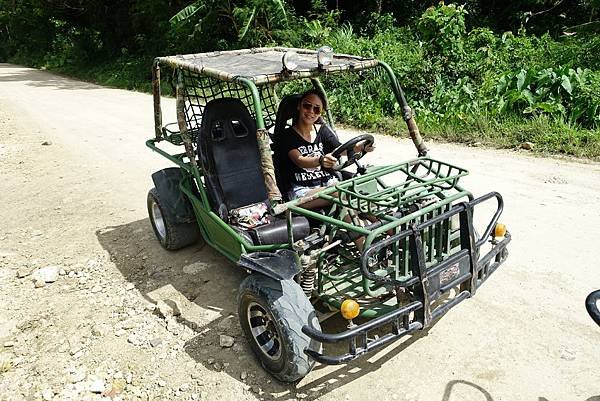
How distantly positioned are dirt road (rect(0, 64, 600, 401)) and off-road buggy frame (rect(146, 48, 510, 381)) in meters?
0.34

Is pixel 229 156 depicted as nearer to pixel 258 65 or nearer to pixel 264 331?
pixel 258 65

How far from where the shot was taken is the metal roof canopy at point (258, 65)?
144 inches

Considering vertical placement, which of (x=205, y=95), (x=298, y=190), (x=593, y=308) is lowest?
(x=593, y=308)

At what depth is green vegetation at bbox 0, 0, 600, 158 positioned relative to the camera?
798 cm

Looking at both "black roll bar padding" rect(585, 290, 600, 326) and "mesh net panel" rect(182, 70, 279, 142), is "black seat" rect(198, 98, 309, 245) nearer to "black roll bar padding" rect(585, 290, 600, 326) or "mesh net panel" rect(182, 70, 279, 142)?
"mesh net panel" rect(182, 70, 279, 142)

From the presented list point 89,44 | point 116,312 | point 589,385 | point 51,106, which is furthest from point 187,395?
point 89,44

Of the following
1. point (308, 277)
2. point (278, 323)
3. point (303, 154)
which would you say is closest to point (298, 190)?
point (303, 154)

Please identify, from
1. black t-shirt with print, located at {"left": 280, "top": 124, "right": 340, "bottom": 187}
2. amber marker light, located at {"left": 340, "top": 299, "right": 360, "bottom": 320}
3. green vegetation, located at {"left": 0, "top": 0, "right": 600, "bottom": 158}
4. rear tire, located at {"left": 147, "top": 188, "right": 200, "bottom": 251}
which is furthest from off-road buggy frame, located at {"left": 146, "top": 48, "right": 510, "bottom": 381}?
green vegetation, located at {"left": 0, "top": 0, "right": 600, "bottom": 158}

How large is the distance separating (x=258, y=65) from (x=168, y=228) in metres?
1.88

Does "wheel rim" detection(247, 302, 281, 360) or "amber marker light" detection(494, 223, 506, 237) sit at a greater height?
"amber marker light" detection(494, 223, 506, 237)

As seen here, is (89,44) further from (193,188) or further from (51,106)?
(193,188)

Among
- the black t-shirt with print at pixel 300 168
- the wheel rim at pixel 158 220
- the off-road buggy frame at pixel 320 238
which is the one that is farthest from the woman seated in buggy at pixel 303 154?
the wheel rim at pixel 158 220

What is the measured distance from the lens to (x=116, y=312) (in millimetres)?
4262

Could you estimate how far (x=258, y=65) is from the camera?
4.02m
